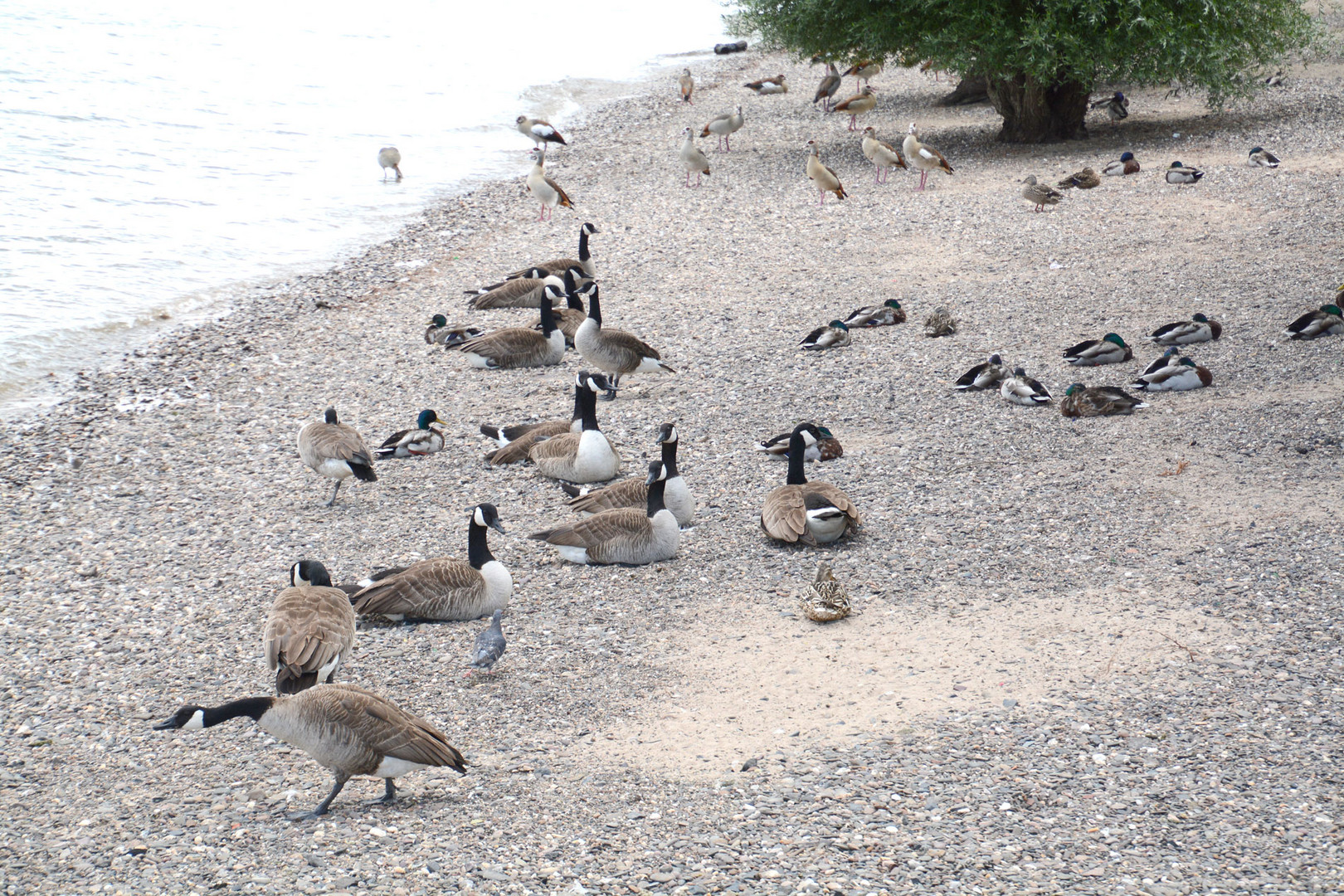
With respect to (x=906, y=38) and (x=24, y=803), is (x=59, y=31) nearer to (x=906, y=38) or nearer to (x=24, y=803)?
(x=906, y=38)

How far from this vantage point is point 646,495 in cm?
915

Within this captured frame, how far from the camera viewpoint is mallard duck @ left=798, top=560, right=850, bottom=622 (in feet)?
24.1

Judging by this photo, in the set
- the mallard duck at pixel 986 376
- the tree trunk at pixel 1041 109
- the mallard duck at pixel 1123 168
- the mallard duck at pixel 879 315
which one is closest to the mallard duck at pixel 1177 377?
the mallard duck at pixel 986 376

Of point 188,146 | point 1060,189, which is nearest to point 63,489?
point 1060,189

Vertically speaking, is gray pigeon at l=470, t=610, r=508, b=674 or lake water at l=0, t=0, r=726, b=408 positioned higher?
lake water at l=0, t=0, r=726, b=408

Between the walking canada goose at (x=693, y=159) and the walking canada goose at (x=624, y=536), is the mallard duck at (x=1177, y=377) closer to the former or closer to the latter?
the walking canada goose at (x=624, y=536)

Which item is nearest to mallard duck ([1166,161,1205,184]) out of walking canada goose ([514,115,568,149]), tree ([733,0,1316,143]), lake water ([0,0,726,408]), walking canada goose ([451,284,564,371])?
tree ([733,0,1316,143])

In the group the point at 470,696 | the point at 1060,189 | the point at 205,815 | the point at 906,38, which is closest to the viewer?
the point at 205,815

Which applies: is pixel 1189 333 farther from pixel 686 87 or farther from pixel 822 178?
pixel 686 87

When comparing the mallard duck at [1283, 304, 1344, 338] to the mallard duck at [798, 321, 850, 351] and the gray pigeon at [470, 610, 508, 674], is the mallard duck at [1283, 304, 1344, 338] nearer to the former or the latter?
the mallard duck at [798, 321, 850, 351]

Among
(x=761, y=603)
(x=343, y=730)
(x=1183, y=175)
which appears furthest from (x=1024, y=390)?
(x=1183, y=175)

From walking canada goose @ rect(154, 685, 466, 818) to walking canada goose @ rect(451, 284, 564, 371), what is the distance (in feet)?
26.7

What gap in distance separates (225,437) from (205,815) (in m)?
6.97

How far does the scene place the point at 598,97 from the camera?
36094mm
